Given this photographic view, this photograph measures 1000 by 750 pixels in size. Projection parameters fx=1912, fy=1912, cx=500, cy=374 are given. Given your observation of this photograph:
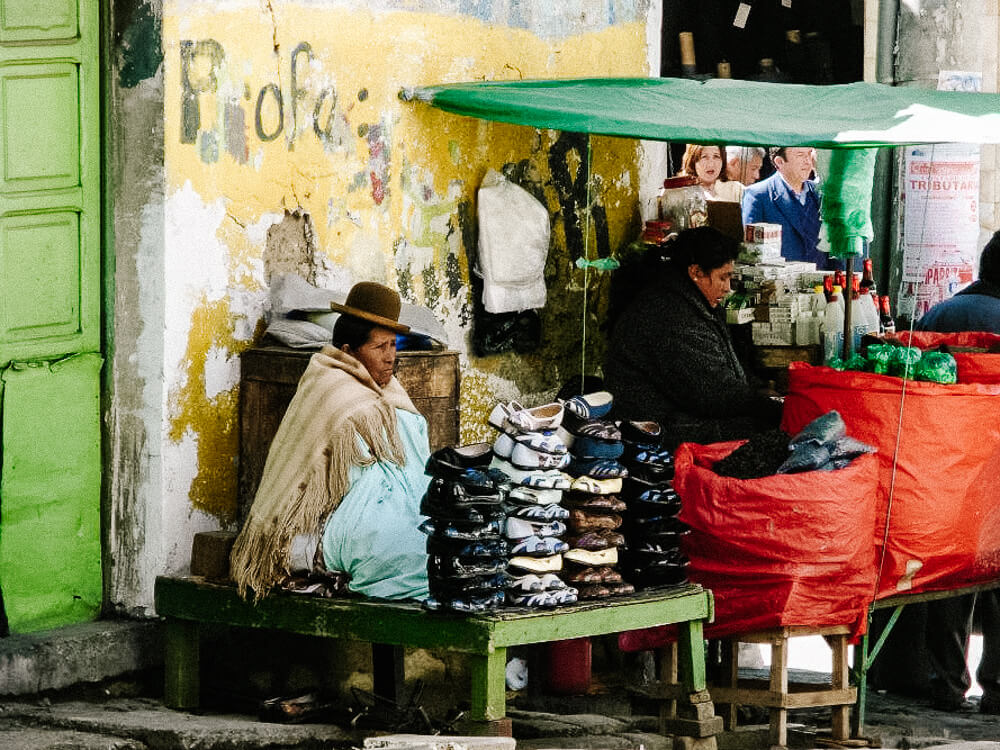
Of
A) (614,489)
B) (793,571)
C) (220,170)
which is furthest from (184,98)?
(793,571)

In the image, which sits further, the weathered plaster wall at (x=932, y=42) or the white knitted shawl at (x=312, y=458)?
the weathered plaster wall at (x=932, y=42)

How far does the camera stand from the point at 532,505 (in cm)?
620

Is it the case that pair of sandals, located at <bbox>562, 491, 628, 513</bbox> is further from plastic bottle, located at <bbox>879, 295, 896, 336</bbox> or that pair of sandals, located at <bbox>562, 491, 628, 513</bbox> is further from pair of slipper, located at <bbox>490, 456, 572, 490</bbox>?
plastic bottle, located at <bbox>879, 295, 896, 336</bbox>

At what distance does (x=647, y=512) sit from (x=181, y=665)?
1.71 meters

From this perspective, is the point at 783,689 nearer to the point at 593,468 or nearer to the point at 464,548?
the point at 593,468

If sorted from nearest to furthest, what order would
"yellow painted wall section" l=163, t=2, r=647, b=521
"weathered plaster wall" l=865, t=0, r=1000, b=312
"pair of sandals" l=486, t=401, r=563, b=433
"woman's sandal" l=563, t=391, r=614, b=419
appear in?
"pair of sandals" l=486, t=401, r=563, b=433 → "woman's sandal" l=563, t=391, r=614, b=419 → "yellow painted wall section" l=163, t=2, r=647, b=521 → "weathered plaster wall" l=865, t=0, r=1000, b=312

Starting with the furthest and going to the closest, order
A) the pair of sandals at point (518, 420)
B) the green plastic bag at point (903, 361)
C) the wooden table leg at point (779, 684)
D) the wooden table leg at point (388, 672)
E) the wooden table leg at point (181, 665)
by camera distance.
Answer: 1. the green plastic bag at point (903, 361)
2. the wooden table leg at point (779, 684)
3. the wooden table leg at point (388, 672)
4. the wooden table leg at point (181, 665)
5. the pair of sandals at point (518, 420)

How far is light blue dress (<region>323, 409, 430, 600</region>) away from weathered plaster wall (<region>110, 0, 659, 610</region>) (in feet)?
2.63

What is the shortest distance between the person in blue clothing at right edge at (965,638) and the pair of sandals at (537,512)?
2.60m

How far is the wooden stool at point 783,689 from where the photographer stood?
7.06m

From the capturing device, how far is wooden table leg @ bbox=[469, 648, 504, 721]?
594cm

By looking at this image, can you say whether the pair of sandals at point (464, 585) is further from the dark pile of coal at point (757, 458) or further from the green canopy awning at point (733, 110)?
the green canopy awning at point (733, 110)

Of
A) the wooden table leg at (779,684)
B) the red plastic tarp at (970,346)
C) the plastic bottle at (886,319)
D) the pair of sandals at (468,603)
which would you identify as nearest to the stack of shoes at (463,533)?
the pair of sandals at (468,603)

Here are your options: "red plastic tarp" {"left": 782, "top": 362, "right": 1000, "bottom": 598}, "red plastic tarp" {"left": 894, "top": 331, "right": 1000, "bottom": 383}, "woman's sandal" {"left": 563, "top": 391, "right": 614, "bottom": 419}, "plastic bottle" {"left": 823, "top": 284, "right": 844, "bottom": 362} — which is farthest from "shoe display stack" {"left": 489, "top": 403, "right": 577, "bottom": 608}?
"plastic bottle" {"left": 823, "top": 284, "right": 844, "bottom": 362}
